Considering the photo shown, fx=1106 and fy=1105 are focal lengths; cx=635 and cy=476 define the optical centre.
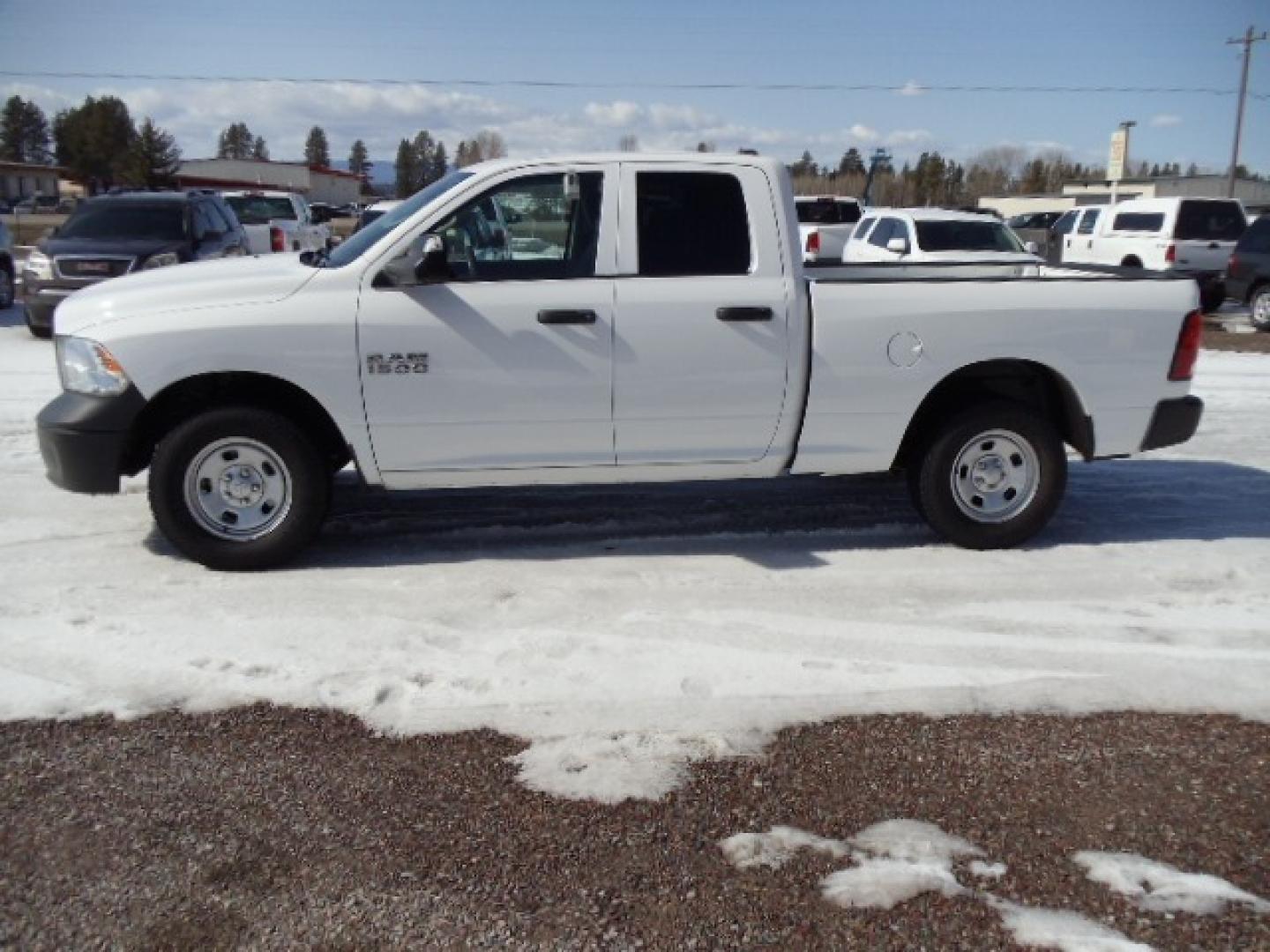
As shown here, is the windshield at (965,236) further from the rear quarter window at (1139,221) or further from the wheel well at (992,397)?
the wheel well at (992,397)

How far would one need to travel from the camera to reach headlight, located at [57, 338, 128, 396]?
16.6 ft

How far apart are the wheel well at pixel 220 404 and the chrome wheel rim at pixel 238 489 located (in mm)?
218

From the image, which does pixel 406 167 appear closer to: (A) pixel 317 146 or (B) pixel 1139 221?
(A) pixel 317 146

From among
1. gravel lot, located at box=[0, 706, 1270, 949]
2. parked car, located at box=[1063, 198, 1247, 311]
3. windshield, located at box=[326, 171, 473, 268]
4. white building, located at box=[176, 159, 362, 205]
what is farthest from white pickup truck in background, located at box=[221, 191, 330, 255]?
white building, located at box=[176, 159, 362, 205]

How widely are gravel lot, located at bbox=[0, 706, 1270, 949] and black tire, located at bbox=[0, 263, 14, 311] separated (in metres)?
15.4

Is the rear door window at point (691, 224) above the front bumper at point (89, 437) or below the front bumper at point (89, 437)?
above

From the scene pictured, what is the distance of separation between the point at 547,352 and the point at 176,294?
1.73 m

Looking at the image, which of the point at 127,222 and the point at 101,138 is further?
the point at 101,138

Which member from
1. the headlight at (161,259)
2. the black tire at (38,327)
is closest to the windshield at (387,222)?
the headlight at (161,259)

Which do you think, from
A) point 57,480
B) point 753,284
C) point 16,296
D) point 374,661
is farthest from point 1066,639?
point 16,296

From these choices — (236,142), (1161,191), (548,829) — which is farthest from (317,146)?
(548,829)

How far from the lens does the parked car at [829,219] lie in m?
22.6

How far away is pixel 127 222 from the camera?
44.9ft

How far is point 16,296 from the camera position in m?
19.3
